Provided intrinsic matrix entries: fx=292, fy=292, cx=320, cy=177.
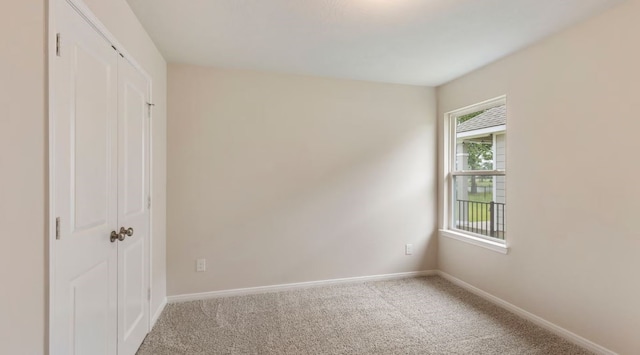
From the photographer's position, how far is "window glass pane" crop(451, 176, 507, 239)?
119 inches

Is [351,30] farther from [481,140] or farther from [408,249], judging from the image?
[408,249]

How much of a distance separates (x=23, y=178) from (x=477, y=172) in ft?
11.8

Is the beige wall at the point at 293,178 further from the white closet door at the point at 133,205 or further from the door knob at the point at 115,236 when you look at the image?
the door knob at the point at 115,236

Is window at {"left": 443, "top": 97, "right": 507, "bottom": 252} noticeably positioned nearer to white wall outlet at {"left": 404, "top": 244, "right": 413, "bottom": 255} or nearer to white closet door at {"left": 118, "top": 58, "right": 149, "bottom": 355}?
white wall outlet at {"left": 404, "top": 244, "right": 413, "bottom": 255}

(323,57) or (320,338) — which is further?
(323,57)

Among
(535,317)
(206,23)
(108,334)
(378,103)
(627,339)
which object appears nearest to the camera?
(108,334)

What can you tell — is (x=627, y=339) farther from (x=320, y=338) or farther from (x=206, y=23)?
(x=206, y=23)

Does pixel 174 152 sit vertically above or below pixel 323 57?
below

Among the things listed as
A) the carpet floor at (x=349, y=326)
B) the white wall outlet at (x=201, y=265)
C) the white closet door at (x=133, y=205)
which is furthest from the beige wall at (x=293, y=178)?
the white closet door at (x=133, y=205)

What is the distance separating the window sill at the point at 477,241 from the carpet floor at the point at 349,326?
552 mm

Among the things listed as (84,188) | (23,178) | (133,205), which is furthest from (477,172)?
(23,178)

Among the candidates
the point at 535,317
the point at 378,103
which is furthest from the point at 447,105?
the point at 535,317

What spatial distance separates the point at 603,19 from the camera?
2.07 meters

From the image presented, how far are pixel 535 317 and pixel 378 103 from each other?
2649mm
